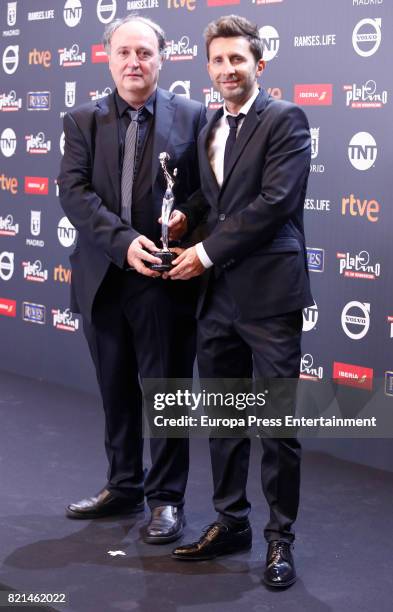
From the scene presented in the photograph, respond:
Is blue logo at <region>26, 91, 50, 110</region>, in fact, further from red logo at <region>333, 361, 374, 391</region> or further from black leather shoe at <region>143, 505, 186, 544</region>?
black leather shoe at <region>143, 505, 186, 544</region>

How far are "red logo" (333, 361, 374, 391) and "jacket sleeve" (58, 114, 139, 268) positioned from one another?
143 centimetres

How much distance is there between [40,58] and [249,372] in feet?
10.0

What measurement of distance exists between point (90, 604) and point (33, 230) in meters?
3.18

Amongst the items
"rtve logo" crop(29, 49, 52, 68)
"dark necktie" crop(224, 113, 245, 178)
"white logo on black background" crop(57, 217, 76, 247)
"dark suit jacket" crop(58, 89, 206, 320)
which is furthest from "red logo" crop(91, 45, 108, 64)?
"dark necktie" crop(224, 113, 245, 178)

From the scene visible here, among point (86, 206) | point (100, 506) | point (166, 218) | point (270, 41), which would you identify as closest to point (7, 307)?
point (270, 41)

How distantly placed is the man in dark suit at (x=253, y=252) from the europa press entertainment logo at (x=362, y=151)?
1.13m

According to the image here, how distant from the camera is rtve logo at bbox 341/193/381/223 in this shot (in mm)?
4059

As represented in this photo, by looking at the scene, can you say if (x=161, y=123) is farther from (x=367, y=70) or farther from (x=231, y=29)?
(x=367, y=70)

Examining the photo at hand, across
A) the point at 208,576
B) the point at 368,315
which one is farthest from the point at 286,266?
the point at 368,315

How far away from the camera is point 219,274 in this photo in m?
3.08

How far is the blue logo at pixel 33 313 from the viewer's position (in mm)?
5672

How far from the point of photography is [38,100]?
218 inches

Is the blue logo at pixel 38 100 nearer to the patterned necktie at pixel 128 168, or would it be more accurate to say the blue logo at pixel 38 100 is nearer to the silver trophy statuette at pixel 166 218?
the patterned necktie at pixel 128 168

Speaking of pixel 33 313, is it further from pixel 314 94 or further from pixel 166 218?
pixel 166 218
